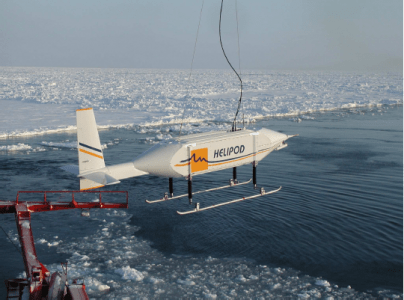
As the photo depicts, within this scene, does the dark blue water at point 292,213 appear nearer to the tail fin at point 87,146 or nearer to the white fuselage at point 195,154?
the white fuselage at point 195,154

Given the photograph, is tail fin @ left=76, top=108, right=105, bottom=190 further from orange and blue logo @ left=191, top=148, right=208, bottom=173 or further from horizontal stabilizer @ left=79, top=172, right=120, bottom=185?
orange and blue logo @ left=191, top=148, right=208, bottom=173

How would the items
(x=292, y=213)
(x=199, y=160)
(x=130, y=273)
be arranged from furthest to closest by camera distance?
(x=292, y=213), (x=199, y=160), (x=130, y=273)

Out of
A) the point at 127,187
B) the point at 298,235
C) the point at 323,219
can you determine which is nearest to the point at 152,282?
the point at 298,235

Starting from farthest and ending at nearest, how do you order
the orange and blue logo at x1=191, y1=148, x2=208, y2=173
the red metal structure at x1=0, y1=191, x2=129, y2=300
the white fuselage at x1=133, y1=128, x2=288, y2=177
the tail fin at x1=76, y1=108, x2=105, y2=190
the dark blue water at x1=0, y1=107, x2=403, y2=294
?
1. the dark blue water at x1=0, y1=107, x2=403, y2=294
2. the orange and blue logo at x1=191, y1=148, x2=208, y2=173
3. the white fuselage at x1=133, y1=128, x2=288, y2=177
4. the tail fin at x1=76, y1=108, x2=105, y2=190
5. the red metal structure at x1=0, y1=191, x2=129, y2=300

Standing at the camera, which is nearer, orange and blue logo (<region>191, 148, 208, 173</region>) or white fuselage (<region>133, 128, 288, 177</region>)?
white fuselage (<region>133, 128, 288, 177</region>)

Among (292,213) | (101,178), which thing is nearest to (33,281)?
(101,178)

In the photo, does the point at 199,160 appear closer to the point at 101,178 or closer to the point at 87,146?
the point at 101,178

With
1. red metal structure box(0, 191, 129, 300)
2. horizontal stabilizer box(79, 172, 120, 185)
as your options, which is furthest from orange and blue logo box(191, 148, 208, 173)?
red metal structure box(0, 191, 129, 300)
